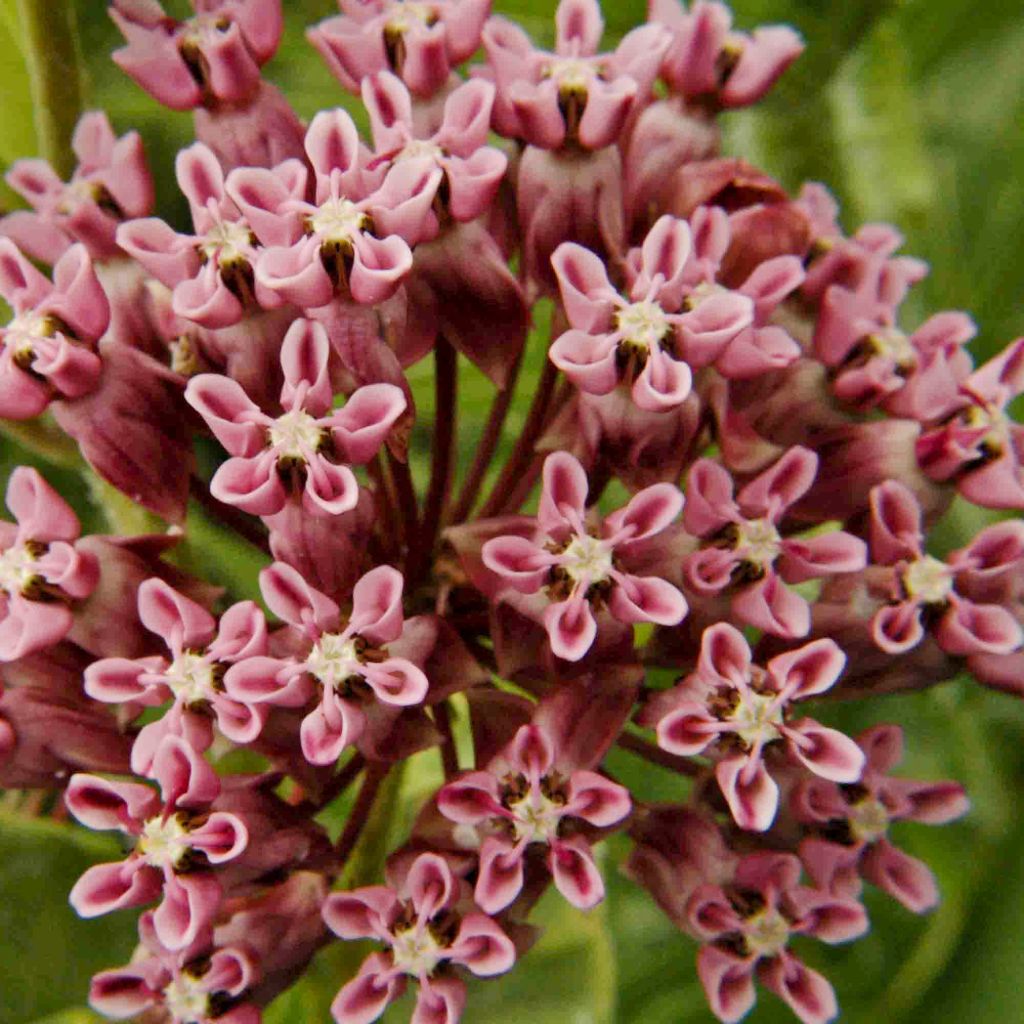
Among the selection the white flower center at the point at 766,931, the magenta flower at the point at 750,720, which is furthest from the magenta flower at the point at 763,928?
the magenta flower at the point at 750,720

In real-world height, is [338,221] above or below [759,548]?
above

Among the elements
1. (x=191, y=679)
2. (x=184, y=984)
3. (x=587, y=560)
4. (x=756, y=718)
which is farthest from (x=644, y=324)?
(x=184, y=984)

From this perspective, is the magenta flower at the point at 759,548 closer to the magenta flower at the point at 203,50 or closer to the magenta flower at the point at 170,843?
the magenta flower at the point at 170,843

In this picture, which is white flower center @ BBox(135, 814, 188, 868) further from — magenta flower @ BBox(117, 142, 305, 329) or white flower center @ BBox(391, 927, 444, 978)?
magenta flower @ BBox(117, 142, 305, 329)

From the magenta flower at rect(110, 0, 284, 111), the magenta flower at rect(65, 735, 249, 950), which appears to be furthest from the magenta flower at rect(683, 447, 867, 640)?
the magenta flower at rect(110, 0, 284, 111)

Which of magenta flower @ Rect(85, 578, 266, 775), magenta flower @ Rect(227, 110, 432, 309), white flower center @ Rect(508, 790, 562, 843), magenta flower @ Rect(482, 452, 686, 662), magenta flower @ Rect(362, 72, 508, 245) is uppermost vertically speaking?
magenta flower @ Rect(362, 72, 508, 245)

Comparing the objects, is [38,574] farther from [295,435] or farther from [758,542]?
[758,542]
